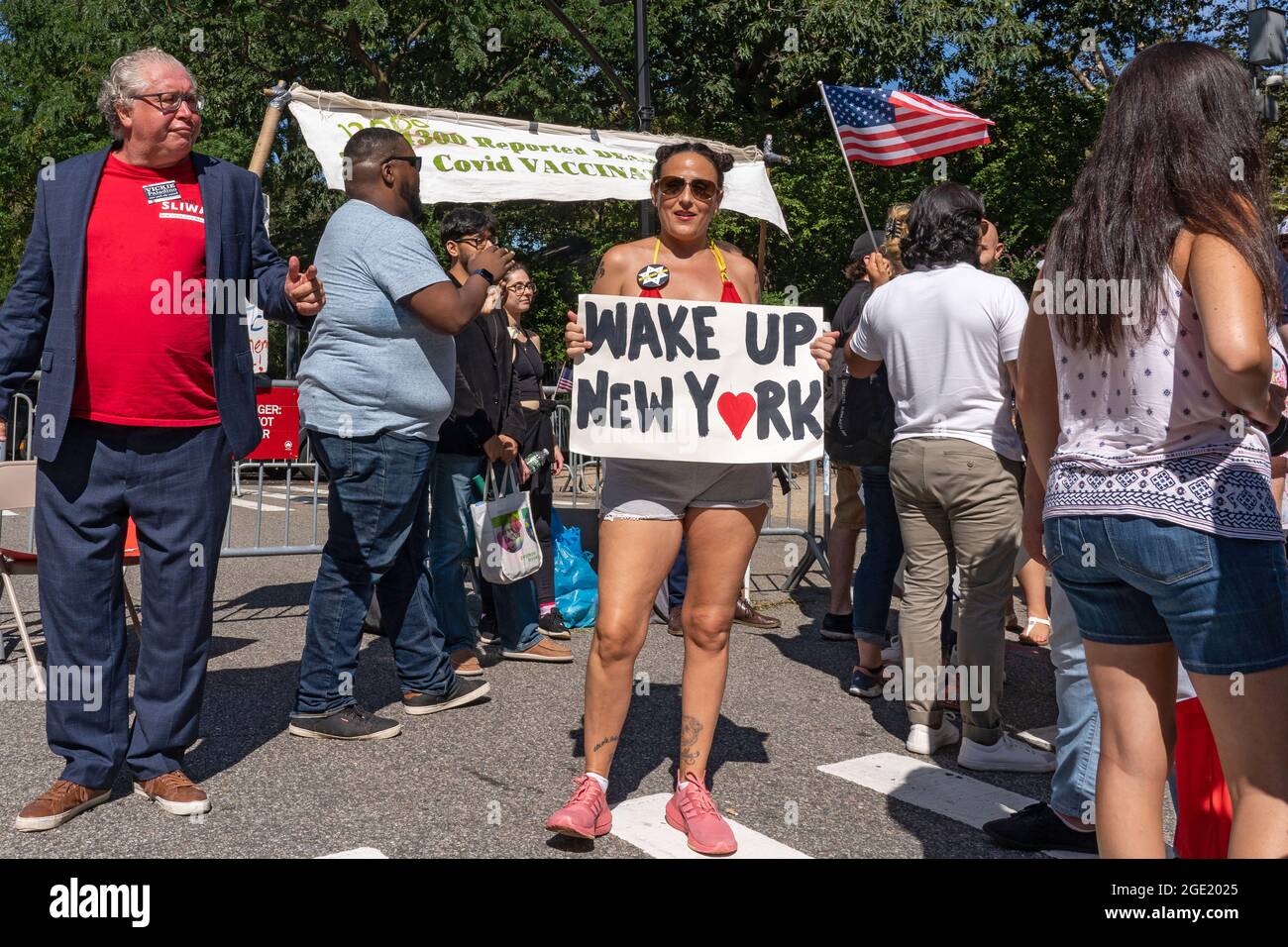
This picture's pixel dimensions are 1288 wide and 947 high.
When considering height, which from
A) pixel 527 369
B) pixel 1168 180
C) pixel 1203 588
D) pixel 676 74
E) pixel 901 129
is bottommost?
pixel 1203 588

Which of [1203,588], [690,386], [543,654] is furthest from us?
[543,654]

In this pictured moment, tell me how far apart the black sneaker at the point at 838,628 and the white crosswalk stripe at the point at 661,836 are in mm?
3015

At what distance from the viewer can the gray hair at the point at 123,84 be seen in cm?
380

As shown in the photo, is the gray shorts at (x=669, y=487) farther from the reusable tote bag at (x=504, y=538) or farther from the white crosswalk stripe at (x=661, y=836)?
the reusable tote bag at (x=504, y=538)

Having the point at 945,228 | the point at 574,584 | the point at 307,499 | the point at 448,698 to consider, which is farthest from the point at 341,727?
the point at 307,499

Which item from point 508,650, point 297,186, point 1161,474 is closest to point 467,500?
point 508,650

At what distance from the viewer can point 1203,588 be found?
2316 mm

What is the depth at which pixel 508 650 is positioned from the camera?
621 centimetres

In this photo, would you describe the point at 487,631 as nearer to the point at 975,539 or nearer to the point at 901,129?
the point at 975,539

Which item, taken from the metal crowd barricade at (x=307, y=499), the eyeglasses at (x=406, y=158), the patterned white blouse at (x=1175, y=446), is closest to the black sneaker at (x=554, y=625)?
the metal crowd barricade at (x=307, y=499)

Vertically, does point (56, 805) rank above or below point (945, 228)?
below

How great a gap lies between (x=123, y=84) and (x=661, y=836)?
9.41ft

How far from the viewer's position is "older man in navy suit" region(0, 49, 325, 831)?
12.5 ft

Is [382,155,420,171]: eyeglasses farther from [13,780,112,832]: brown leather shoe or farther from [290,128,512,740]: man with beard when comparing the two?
[13,780,112,832]: brown leather shoe
